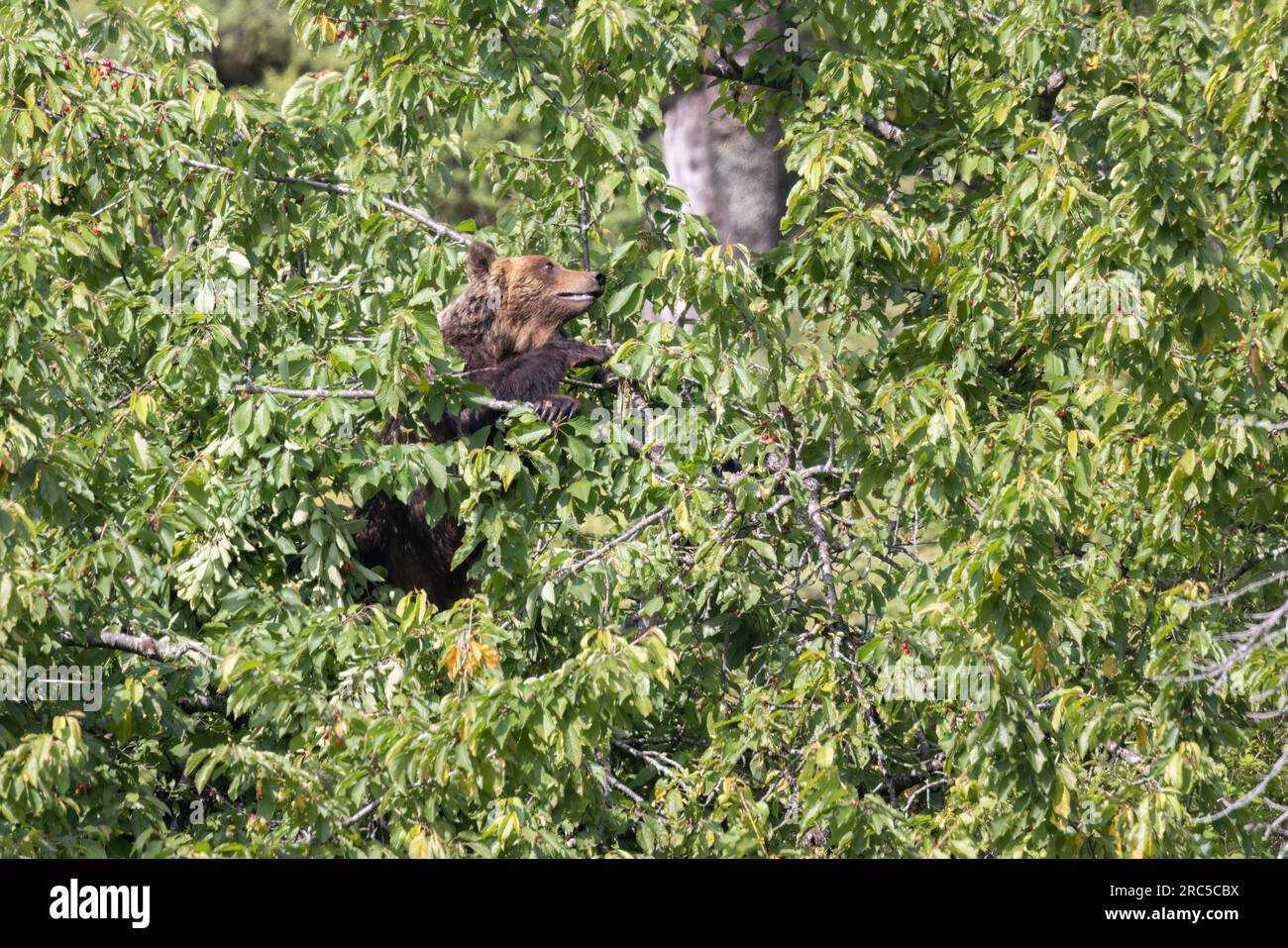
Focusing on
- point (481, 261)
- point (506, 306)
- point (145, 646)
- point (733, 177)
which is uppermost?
point (733, 177)

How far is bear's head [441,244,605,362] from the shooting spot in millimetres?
6504

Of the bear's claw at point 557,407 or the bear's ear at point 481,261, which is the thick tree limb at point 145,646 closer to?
the bear's claw at point 557,407

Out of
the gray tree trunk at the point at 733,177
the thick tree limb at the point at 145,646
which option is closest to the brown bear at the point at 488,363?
the thick tree limb at the point at 145,646

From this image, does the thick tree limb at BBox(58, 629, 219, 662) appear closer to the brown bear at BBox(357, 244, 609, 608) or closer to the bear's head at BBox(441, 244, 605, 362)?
the brown bear at BBox(357, 244, 609, 608)

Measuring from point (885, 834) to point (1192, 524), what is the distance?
1906mm

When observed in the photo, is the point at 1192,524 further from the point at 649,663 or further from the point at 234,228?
the point at 234,228

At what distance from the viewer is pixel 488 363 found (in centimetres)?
679

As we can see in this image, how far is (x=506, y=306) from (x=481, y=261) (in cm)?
23

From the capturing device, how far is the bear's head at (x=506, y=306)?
650cm

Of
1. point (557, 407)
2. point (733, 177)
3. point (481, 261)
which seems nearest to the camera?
point (557, 407)

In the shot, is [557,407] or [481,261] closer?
[557,407]

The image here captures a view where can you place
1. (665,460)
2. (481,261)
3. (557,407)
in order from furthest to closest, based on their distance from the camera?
(481,261) < (557,407) < (665,460)

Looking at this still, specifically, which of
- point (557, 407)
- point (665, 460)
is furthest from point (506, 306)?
point (665, 460)

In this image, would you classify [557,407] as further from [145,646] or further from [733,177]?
[733,177]
